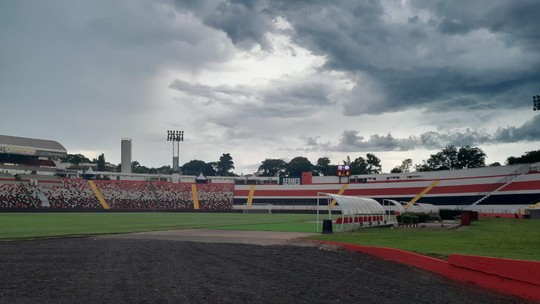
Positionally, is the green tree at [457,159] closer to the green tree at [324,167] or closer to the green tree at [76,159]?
the green tree at [324,167]

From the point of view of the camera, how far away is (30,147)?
101 meters

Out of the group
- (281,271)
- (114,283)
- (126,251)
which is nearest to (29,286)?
(114,283)

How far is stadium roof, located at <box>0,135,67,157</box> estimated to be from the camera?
320 ft

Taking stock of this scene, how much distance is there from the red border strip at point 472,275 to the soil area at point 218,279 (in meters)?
0.34

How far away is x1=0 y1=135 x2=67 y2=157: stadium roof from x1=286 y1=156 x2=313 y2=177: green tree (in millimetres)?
88527

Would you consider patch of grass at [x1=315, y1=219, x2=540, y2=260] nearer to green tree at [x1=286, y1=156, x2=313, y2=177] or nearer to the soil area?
the soil area

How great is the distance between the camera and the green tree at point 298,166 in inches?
6978

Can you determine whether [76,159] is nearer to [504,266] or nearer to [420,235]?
[420,235]

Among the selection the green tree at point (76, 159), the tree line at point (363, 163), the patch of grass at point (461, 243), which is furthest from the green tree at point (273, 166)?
the patch of grass at point (461, 243)

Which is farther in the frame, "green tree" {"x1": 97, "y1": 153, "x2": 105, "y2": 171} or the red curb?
"green tree" {"x1": 97, "y1": 153, "x2": 105, "y2": 171}

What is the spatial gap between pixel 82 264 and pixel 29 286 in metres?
3.66

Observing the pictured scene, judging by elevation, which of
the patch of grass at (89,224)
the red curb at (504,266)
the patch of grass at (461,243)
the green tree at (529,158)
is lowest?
the patch of grass at (89,224)

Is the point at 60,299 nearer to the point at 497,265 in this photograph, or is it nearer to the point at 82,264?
the point at 82,264

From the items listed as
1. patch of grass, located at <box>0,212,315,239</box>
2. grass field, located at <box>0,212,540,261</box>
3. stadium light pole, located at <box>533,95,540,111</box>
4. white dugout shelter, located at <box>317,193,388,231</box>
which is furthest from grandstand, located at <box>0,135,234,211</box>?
stadium light pole, located at <box>533,95,540,111</box>
